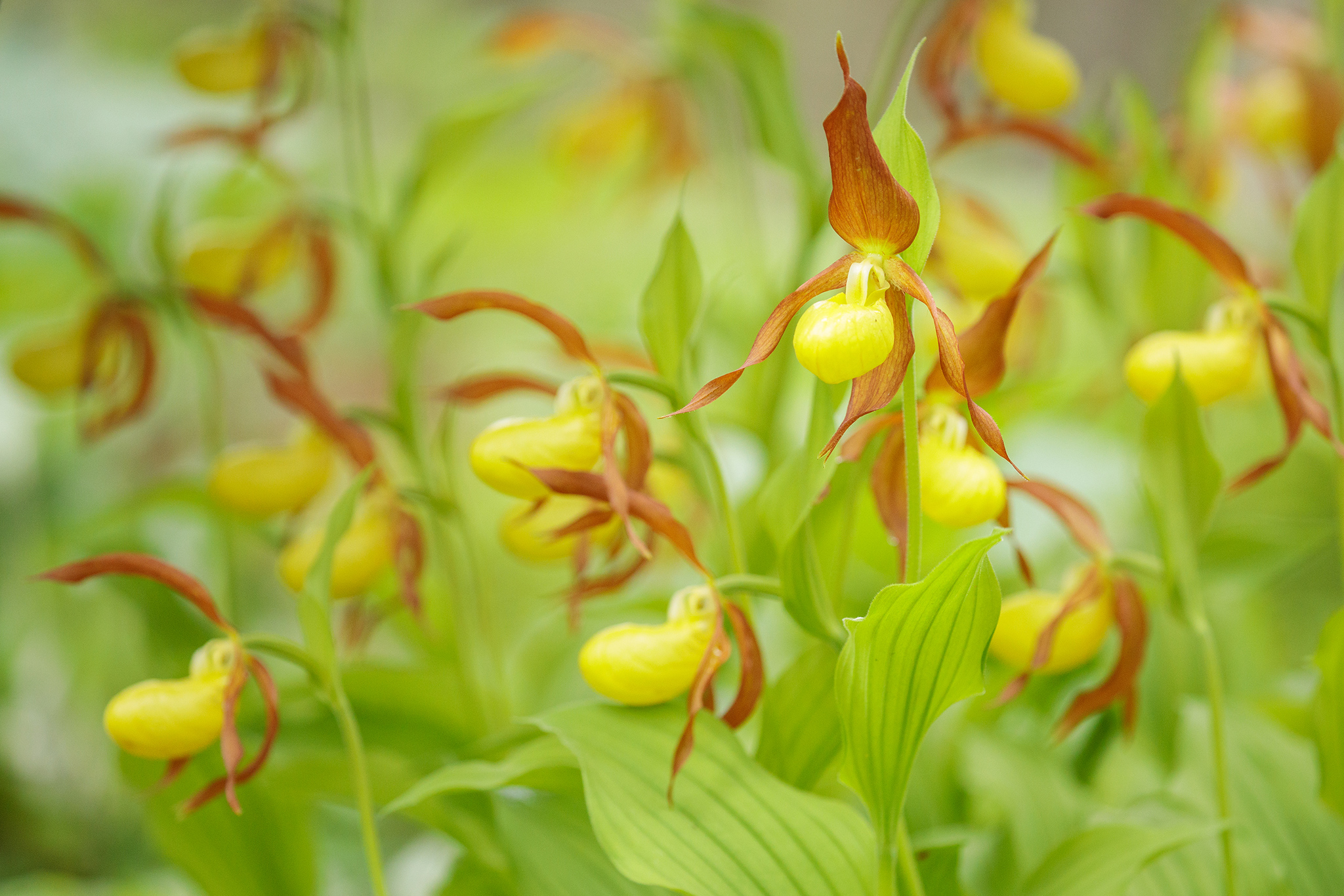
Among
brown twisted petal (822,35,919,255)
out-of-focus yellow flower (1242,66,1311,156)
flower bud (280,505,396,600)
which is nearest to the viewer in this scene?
brown twisted petal (822,35,919,255)

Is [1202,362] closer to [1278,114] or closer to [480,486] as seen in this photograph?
[1278,114]

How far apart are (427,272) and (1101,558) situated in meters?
0.62

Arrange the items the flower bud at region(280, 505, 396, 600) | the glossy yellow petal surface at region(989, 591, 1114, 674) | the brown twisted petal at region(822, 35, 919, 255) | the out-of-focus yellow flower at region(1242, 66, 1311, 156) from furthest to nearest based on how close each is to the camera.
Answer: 1. the out-of-focus yellow flower at region(1242, 66, 1311, 156)
2. the flower bud at region(280, 505, 396, 600)
3. the glossy yellow petal surface at region(989, 591, 1114, 674)
4. the brown twisted petal at region(822, 35, 919, 255)

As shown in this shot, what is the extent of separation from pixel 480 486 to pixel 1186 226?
6.35ft

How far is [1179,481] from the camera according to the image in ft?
2.09

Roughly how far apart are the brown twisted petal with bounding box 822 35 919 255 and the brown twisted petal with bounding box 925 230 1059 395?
12 cm

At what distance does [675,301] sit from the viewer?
→ 0.62m

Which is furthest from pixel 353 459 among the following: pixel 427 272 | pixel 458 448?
pixel 458 448

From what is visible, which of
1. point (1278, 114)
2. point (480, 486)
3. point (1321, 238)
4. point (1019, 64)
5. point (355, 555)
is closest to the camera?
point (1321, 238)

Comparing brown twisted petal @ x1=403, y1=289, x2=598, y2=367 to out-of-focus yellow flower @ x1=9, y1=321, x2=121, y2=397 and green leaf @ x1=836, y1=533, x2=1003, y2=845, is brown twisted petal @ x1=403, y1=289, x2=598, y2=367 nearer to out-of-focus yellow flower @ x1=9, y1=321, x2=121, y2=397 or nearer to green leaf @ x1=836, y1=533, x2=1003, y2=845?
green leaf @ x1=836, y1=533, x2=1003, y2=845

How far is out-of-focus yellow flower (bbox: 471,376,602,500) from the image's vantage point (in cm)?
61

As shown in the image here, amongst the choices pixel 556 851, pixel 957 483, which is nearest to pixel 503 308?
pixel 957 483

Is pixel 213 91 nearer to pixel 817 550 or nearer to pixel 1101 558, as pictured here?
pixel 817 550

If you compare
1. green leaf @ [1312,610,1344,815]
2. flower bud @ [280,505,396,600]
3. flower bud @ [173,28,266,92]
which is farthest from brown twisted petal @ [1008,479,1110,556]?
flower bud @ [173,28,266,92]
